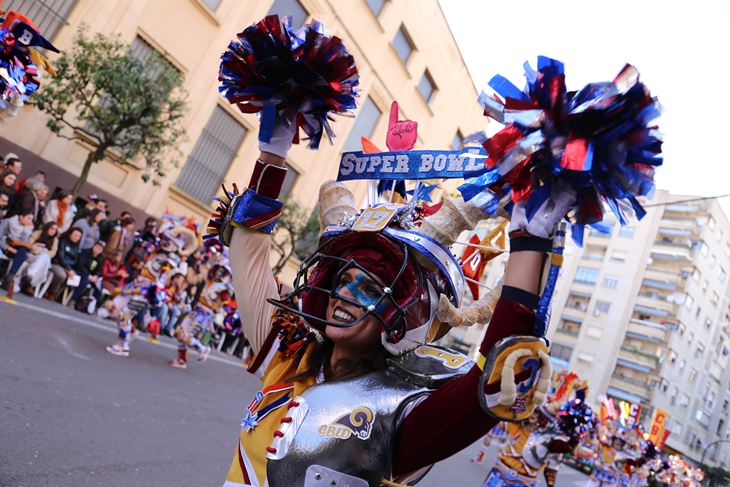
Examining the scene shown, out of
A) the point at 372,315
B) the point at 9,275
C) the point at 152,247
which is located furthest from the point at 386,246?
the point at 152,247

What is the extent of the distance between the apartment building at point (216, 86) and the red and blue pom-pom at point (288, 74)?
9002 millimetres

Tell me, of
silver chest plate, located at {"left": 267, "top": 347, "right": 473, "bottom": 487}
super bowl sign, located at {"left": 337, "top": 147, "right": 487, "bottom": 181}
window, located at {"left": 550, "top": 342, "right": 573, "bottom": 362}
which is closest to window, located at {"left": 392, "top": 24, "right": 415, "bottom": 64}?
super bowl sign, located at {"left": 337, "top": 147, "right": 487, "bottom": 181}

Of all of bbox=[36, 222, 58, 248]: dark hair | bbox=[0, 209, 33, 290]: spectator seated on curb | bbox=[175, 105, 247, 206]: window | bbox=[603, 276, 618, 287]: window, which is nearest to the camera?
bbox=[0, 209, 33, 290]: spectator seated on curb

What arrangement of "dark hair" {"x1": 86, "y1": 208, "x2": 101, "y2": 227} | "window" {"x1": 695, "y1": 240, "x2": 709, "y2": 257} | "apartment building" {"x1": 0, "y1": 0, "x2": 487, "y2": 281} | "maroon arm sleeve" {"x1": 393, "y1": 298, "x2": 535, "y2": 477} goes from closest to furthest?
"maroon arm sleeve" {"x1": 393, "y1": 298, "x2": 535, "y2": 477}
"dark hair" {"x1": 86, "y1": 208, "x2": 101, "y2": 227}
"apartment building" {"x1": 0, "y1": 0, "x2": 487, "y2": 281}
"window" {"x1": 695, "y1": 240, "x2": 709, "y2": 257}

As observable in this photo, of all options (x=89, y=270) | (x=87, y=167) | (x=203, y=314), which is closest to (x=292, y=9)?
(x=87, y=167)

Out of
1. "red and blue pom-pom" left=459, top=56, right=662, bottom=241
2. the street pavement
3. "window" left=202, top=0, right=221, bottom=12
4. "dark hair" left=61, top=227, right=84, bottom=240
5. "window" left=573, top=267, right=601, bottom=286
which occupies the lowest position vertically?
the street pavement

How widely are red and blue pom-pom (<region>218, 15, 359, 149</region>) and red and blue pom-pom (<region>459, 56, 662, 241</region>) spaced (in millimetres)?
757

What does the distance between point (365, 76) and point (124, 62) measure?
28.5ft

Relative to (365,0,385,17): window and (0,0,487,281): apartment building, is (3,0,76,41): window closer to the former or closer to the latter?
(0,0,487,281): apartment building

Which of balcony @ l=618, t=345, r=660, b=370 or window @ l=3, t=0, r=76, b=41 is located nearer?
window @ l=3, t=0, r=76, b=41

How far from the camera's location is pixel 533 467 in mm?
6184

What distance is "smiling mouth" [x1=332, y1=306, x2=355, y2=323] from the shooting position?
1815 mm

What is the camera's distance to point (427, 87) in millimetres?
20031

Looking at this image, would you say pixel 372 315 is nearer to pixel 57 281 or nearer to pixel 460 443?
pixel 460 443
